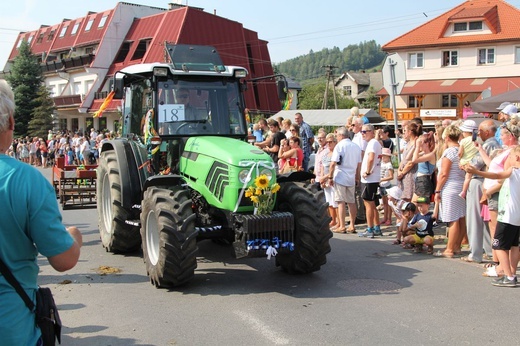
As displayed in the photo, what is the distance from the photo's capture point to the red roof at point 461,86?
150 ft

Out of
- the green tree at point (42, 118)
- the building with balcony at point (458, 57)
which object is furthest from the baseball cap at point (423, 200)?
the green tree at point (42, 118)

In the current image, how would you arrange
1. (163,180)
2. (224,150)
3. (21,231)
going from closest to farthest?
(21,231)
(224,150)
(163,180)

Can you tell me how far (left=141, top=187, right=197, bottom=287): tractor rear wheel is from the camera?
634cm

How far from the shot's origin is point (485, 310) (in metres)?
5.97

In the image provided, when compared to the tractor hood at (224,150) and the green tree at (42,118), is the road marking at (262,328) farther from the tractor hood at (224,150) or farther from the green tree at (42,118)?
the green tree at (42,118)

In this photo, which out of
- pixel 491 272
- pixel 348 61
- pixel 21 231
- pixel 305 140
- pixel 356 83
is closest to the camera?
pixel 21 231

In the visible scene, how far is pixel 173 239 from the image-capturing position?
6.33 meters

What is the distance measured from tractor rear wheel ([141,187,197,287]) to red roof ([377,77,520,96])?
142 ft

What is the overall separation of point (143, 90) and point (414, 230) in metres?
4.74

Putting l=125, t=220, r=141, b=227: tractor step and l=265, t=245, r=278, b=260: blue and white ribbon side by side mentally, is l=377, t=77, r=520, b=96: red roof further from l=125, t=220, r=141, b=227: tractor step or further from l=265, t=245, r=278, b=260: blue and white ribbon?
l=265, t=245, r=278, b=260: blue and white ribbon

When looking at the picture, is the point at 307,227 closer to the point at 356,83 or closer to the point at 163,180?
the point at 163,180

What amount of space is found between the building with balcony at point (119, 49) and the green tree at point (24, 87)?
404 cm

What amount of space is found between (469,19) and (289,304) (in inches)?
1922

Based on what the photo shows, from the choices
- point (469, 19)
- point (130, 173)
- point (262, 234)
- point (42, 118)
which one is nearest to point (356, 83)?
point (469, 19)
